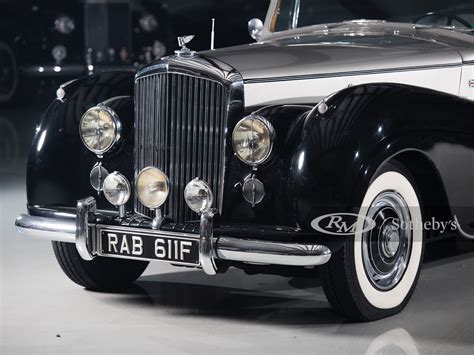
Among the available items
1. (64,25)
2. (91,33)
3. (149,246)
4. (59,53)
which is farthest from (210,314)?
(91,33)

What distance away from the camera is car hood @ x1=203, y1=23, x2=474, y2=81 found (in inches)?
169

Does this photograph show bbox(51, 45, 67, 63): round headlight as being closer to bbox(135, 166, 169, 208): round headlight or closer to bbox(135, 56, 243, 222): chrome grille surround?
bbox(135, 56, 243, 222): chrome grille surround

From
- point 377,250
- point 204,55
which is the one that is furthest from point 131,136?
point 377,250

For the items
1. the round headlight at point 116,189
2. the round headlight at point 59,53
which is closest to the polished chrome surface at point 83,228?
the round headlight at point 116,189

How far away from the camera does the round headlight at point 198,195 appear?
13.1ft

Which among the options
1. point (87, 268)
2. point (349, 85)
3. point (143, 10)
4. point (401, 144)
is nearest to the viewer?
point (401, 144)

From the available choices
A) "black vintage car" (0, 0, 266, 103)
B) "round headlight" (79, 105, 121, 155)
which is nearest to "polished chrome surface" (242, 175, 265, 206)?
"round headlight" (79, 105, 121, 155)

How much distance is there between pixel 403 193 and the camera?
409 centimetres

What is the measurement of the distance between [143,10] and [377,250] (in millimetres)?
11624

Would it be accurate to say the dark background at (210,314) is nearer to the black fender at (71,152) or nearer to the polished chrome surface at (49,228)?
the polished chrome surface at (49,228)

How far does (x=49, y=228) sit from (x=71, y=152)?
0.43m

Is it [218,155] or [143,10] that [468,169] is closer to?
[218,155]

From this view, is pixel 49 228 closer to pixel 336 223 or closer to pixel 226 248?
pixel 226 248

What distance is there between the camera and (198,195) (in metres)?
4.00
